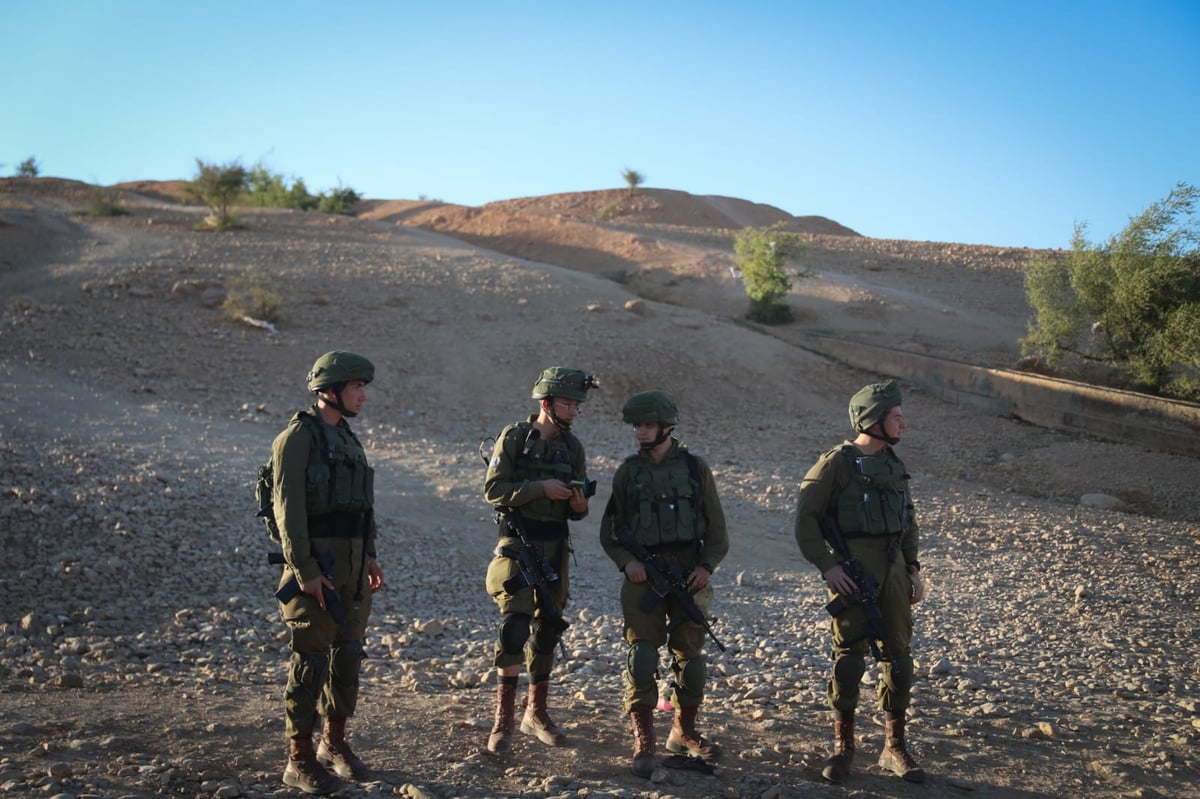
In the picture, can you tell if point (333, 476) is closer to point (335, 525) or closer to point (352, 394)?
point (335, 525)

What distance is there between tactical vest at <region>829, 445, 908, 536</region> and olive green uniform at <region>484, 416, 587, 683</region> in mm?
1256

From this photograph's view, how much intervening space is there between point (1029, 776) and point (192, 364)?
1433 cm

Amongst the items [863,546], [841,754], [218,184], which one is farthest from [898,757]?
[218,184]

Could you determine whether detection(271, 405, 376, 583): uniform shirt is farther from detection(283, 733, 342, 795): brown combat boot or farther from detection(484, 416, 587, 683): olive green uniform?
detection(484, 416, 587, 683): olive green uniform

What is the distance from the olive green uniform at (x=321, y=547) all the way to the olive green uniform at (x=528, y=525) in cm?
65

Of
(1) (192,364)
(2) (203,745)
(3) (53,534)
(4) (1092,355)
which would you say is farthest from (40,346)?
(4) (1092,355)

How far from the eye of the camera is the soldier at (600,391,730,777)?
4426mm

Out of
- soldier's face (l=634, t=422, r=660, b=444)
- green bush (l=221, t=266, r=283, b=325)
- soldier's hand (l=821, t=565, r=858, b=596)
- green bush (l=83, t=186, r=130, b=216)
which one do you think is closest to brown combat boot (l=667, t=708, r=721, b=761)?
soldier's hand (l=821, t=565, r=858, b=596)

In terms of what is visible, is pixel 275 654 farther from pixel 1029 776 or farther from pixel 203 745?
pixel 1029 776

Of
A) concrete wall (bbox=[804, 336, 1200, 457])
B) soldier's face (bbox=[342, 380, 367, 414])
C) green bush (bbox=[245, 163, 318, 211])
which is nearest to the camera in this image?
soldier's face (bbox=[342, 380, 367, 414])

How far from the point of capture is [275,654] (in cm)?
617

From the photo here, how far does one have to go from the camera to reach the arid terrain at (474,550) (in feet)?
14.8

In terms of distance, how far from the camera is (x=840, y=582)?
14.3 ft

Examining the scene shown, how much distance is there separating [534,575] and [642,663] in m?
0.65
